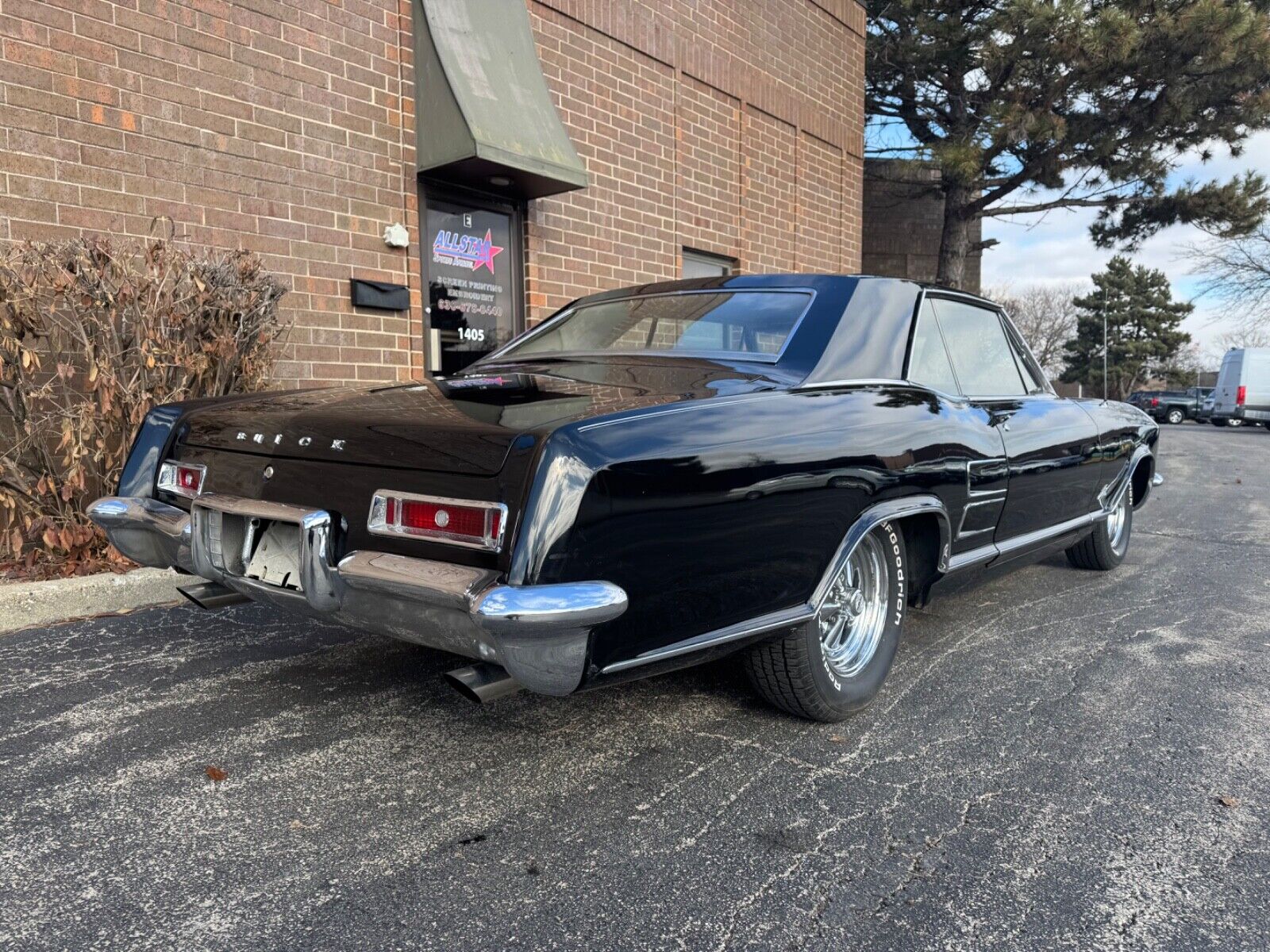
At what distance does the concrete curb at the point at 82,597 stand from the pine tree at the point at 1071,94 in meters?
13.6

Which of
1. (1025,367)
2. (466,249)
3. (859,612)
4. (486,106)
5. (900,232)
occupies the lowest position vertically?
(859,612)

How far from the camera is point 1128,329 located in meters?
56.5

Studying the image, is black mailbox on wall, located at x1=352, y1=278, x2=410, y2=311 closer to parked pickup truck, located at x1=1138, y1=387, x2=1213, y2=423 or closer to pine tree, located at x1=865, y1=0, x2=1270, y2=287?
pine tree, located at x1=865, y1=0, x2=1270, y2=287

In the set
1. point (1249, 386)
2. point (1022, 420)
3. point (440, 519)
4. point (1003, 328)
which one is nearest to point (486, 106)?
point (1003, 328)

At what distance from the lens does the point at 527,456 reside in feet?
6.63

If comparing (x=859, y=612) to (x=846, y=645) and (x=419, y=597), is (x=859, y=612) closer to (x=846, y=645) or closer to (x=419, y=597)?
(x=846, y=645)

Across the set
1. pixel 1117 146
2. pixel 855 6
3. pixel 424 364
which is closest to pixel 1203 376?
pixel 1117 146

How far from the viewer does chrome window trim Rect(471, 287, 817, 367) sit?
2.93 m

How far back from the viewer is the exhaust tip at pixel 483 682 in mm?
2082

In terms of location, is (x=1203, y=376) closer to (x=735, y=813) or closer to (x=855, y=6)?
(x=855, y=6)

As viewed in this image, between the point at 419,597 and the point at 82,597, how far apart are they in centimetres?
294

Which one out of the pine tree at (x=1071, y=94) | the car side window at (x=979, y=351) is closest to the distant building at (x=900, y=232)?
the pine tree at (x=1071, y=94)

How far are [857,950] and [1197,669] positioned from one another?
2.48 meters

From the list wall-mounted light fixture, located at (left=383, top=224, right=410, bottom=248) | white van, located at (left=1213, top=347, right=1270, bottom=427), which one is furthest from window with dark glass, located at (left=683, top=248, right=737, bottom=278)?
white van, located at (left=1213, top=347, right=1270, bottom=427)
